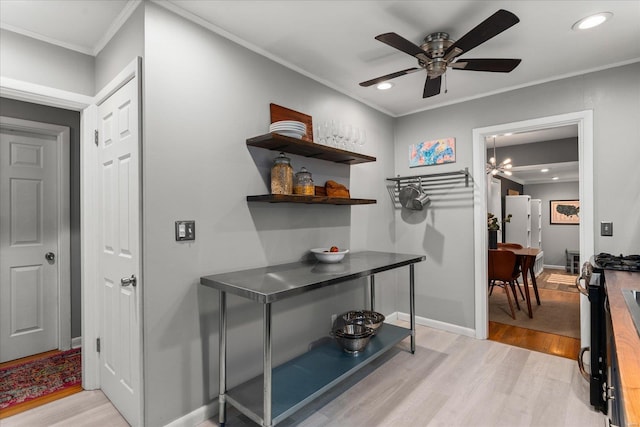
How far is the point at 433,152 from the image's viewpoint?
11.6 ft

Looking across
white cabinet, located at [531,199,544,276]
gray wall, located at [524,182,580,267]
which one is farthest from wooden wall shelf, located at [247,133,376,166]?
gray wall, located at [524,182,580,267]

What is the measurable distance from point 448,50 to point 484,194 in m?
1.74

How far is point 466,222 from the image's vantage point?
10.9 feet

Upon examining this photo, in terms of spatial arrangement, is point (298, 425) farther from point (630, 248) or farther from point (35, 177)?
point (35, 177)

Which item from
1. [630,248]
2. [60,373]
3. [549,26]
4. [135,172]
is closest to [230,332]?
[135,172]

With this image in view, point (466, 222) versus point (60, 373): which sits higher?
point (466, 222)

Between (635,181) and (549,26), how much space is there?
4.60ft

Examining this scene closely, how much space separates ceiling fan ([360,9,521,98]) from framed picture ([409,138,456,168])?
115 centimetres

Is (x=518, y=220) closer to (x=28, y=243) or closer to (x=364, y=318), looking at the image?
(x=364, y=318)

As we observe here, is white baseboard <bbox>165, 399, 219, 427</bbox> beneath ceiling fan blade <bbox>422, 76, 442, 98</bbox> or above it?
beneath

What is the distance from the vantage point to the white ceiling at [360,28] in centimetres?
187

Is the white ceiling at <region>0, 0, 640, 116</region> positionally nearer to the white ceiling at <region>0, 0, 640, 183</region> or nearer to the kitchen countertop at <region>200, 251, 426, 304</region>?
the white ceiling at <region>0, 0, 640, 183</region>

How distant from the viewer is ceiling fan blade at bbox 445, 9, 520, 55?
4.89ft

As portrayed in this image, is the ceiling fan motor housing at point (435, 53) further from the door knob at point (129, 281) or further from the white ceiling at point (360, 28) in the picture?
the door knob at point (129, 281)
